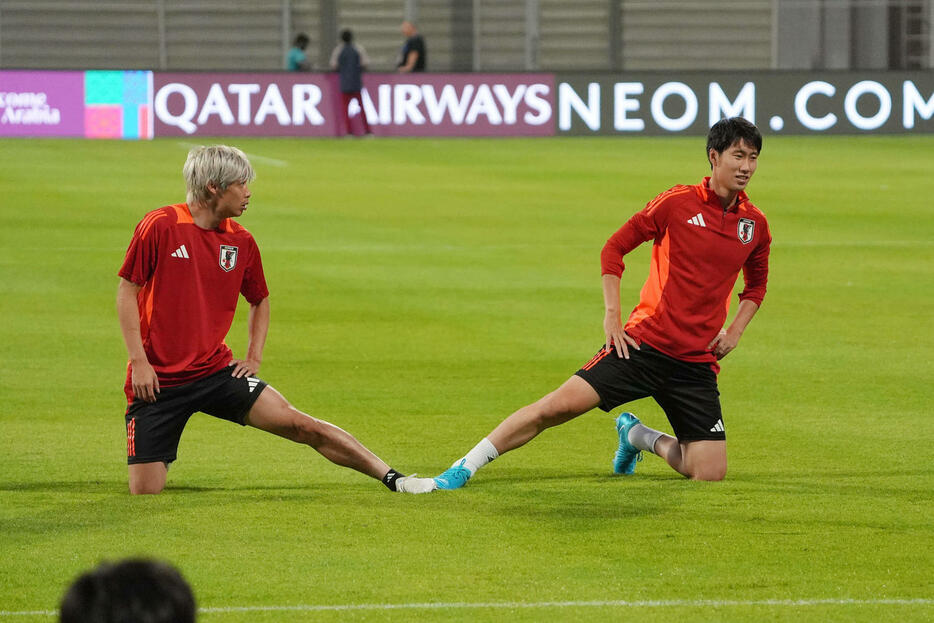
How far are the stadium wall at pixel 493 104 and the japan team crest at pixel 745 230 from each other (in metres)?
23.7

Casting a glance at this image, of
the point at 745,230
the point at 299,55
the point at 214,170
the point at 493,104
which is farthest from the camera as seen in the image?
the point at 299,55

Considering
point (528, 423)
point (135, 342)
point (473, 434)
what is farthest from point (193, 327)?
point (473, 434)

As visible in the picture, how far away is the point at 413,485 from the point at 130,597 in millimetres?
5087

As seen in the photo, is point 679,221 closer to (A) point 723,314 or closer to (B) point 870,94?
(A) point 723,314

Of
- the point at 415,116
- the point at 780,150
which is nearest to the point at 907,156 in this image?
the point at 780,150

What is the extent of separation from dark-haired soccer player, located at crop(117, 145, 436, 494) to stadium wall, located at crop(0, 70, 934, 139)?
2376cm

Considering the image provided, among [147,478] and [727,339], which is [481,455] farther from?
[147,478]

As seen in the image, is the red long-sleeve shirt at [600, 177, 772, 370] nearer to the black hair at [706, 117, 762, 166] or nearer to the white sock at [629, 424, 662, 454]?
the black hair at [706, 117, 762, 166]

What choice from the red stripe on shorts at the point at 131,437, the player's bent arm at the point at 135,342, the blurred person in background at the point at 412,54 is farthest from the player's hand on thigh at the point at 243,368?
the blurred person in background at the point at 412,54

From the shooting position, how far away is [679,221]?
7641 mm

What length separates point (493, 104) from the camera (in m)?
31.6

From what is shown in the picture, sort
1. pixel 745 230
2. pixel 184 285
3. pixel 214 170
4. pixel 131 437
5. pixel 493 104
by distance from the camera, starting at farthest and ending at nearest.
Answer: pixel 493 104, pixel 745 230, pixel 131 437, pixel 184 285, pixel 214 170

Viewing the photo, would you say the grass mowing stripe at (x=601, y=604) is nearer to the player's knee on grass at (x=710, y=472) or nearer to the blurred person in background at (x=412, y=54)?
the player's knee on grass at (x=710, y=472)

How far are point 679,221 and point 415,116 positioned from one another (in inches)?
963
